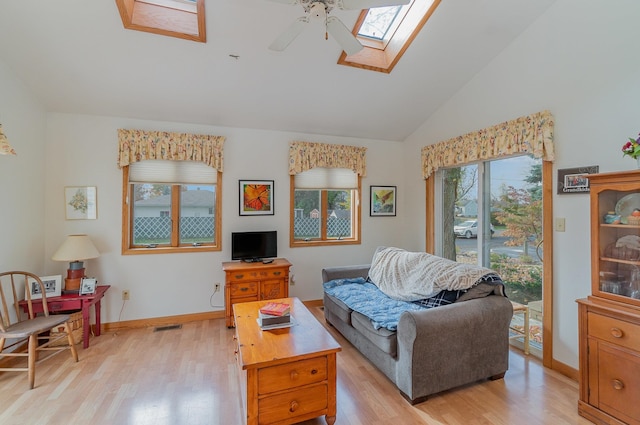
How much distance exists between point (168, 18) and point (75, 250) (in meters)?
2.44

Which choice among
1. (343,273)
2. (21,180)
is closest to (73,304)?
(21,180)

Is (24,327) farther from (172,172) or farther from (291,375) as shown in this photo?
(291,375)

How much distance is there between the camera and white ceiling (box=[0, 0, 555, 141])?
2.43 m

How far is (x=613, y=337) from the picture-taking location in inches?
72.7

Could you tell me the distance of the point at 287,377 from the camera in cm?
179

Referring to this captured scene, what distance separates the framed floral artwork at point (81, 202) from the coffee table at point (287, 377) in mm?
2576

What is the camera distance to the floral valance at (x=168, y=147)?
3.38 metres

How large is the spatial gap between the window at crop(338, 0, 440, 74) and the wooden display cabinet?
6.67 feet

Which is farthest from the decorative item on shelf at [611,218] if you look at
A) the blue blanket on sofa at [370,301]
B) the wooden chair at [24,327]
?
the wooden chair at [24,327]

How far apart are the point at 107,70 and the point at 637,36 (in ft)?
14.4

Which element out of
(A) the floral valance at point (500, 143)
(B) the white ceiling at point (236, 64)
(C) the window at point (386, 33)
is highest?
(C) the window at point (386, 33)

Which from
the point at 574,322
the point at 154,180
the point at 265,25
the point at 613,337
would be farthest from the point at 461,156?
the point at 154,180

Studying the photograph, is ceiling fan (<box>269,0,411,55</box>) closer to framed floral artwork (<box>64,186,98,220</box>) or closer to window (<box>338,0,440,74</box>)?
window (<box>338,0,440,74</box>)

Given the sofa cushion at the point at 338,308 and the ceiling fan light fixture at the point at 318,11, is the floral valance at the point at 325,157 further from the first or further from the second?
the ceiling fan light fixture at the point at 318,11
